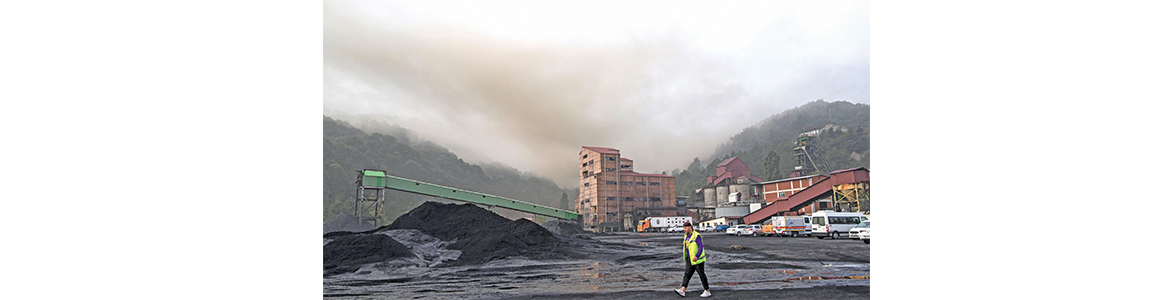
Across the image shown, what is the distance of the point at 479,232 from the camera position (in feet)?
51.3

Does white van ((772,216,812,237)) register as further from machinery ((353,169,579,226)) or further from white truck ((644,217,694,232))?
machinery ((353,169,579,226))

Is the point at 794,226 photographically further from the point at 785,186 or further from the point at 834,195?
the point at 785,186

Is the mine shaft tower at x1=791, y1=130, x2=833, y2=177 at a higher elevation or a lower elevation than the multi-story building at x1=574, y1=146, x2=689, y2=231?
higher

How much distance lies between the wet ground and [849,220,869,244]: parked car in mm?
1285

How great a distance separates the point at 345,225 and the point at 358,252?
8919 millimetres

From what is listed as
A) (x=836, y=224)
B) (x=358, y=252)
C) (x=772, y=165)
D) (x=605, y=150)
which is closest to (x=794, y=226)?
(x=836, y=224)

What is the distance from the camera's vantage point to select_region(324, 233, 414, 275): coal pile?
12.3 meters

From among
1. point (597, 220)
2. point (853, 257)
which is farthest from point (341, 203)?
point (853, 257)

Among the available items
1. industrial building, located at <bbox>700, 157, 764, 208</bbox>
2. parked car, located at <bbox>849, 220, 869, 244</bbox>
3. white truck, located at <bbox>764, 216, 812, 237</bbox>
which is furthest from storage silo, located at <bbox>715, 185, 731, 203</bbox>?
parked car, located at <bbox>849, 220, 869, 244</bbox>

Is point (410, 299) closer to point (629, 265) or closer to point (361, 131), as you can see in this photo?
point (629, 265)

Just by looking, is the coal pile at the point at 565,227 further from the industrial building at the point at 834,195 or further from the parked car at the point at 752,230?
the industrial building at the point at 834,195

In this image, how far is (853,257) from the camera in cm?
1291

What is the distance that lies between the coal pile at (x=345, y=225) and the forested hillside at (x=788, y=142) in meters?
14.5

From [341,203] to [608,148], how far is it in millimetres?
14052
